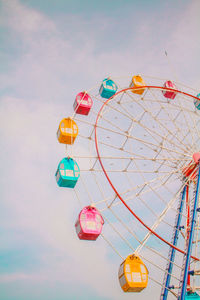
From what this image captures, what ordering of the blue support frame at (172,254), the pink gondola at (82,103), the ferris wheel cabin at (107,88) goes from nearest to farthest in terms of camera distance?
the blue support frame at (172,254), the pink gondola at (82,103), the ferris wheel cabin at (107,88)

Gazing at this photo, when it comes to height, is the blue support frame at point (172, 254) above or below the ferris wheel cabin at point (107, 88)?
below

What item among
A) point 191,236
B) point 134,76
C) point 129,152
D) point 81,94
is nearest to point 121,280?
point 191,236

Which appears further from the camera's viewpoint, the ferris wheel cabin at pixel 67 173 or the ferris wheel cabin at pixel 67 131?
the ferris wheel cabin at pixel 67 131

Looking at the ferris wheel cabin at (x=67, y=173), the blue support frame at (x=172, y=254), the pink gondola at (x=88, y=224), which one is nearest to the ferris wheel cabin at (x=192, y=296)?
the blue support frame at (x=172, y=254)

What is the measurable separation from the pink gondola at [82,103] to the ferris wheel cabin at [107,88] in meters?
1.15

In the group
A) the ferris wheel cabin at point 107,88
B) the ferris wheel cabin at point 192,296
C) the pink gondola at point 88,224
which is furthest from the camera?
the ferris wheel cabin at point 107,88

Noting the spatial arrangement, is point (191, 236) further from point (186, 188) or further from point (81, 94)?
point (81, 94)

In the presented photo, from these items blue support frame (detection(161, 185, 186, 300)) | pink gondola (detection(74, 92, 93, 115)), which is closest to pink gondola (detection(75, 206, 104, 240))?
blue support frame (detection(161, 185, 186, 300))

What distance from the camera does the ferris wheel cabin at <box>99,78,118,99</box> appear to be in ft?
44.8

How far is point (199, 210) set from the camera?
10.5 meters

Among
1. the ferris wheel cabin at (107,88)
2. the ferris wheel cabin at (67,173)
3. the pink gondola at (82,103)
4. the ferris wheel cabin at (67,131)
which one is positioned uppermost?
the ferris wheel cabin at (107,88)

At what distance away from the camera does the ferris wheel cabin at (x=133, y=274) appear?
26.9ft

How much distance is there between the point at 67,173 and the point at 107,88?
5405 mm

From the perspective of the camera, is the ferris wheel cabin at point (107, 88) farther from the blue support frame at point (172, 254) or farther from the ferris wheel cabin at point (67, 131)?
the blue support frame at point (172, 254)
